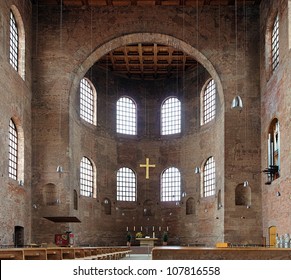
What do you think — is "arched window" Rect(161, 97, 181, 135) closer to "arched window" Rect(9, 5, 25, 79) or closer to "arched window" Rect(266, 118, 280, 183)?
"arched window" Rect(266, 118, 280, 183)

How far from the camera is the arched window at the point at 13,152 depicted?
26.0 meters

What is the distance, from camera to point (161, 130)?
41.4 m

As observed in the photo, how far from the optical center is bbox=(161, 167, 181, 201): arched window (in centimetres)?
3975

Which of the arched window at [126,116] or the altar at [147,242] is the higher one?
the arched window at [126,116]

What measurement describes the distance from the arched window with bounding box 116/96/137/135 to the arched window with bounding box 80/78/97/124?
2.97 meters

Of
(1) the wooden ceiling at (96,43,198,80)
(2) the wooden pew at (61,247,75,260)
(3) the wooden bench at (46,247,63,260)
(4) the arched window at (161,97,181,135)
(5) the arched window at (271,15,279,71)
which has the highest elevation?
(1) the wooden ceiling at (96,43,198,80)

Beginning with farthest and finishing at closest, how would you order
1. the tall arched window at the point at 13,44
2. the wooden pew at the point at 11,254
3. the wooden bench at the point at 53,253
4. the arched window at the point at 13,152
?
the tall arched window at the point at 13,44 → the arched window at the point at 13,152 → the wooden bench at the point at 53,253 → the wooden pew at the point at 11,254

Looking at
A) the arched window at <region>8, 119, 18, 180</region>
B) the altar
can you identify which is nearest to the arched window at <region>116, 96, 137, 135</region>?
the altar

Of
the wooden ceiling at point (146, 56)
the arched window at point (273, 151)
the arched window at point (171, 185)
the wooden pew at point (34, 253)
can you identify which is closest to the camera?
the wooden pew at point (34, 253)

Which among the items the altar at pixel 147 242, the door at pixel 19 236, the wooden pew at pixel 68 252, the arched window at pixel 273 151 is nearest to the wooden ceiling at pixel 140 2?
the arched window at pixel 273 151

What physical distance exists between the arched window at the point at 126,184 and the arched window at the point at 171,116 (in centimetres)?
397

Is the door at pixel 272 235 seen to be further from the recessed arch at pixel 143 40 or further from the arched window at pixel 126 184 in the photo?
the arched window at pixel 126 184

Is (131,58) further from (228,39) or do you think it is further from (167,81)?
(228,39)

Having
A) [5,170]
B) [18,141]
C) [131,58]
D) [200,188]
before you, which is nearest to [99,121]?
[131,58]
